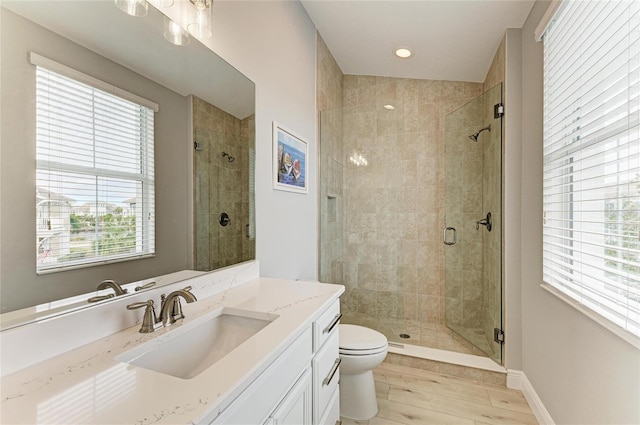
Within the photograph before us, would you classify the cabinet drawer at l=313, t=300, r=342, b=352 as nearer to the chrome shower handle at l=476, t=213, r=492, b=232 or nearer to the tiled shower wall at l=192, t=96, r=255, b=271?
the tiled shower wall at l=192, t=96, r=255, b=271

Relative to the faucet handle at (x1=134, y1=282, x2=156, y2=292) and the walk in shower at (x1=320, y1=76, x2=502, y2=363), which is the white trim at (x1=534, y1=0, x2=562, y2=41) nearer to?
the walk in shower at (x1=320, y1=76, x2=502, y2=363)

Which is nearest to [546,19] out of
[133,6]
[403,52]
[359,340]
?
[403,52]

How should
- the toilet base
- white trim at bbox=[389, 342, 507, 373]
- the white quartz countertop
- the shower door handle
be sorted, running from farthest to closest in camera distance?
1. the shower door handle
2. white trim at bbox=[389, 342, 507, 373]
3. the toilet base
4. the white quartz countertop

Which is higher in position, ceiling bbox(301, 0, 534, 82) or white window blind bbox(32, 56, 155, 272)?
ceiling bbox(301, 0, 534, 82)

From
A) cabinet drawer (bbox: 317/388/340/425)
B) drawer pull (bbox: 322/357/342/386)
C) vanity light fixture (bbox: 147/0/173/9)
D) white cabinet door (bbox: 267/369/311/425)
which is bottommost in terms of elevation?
cabinet drawer (bbox: 317/388/340/425)

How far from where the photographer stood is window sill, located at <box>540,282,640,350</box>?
1.02 metres

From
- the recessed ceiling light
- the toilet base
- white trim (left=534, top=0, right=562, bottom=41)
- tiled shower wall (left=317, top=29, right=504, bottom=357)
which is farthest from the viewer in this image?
tiled shower wall (left=317, top=29, right=504, bottom=357)

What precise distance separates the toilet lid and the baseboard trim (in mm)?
935

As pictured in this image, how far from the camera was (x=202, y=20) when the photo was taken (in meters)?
1.28

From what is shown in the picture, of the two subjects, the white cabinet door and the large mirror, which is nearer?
the large mirror

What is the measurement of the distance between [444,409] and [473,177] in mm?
1835

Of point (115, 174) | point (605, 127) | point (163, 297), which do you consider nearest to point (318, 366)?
point (163, 297)

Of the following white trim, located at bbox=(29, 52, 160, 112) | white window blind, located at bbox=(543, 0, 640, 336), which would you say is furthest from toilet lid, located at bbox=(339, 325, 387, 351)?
white trim, located at bbox=(29, 52, 160, 112)

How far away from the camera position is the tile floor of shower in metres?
2.49
